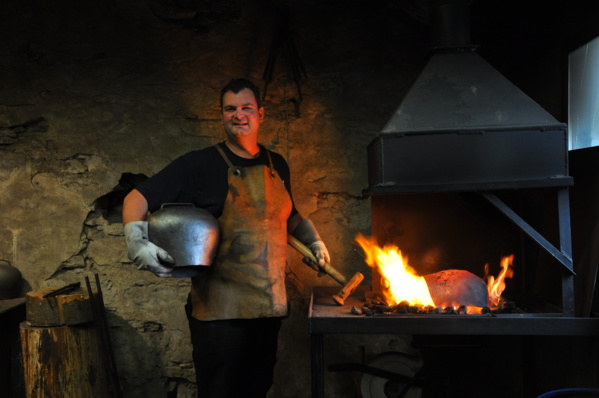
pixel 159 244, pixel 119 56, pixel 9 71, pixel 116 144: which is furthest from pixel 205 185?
pixel 9 71

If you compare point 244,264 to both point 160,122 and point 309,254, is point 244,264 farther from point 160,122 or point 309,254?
point 160,122

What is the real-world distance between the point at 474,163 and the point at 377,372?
1.57 m

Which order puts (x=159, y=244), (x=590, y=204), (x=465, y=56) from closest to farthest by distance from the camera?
(x=159, y=244), (x=590, y=204), (x=465, y=56)

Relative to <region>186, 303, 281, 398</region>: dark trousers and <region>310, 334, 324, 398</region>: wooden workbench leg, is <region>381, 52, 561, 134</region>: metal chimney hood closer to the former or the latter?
<region>310, 334, 324, 398</region>: wooden workbench leg

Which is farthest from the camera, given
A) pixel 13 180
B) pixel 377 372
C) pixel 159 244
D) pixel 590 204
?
pixel 13 180

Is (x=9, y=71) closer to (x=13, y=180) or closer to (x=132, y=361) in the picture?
(x=13, y=180)

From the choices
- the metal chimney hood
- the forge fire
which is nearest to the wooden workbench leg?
the forge fire

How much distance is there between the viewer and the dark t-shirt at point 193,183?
275cm

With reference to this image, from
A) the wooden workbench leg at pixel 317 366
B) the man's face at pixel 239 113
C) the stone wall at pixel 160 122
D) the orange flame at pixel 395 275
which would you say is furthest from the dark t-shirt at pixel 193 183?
the orange flame at pixel 395 275

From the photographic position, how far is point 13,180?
3.74 meters

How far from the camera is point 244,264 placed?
Result: 2.79m

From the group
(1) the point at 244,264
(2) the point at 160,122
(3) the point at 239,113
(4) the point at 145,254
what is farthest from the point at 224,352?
(2) the point at 160,122

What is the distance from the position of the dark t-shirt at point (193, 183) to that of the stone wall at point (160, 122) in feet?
3.16

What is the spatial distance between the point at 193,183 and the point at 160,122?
3.74 feet
